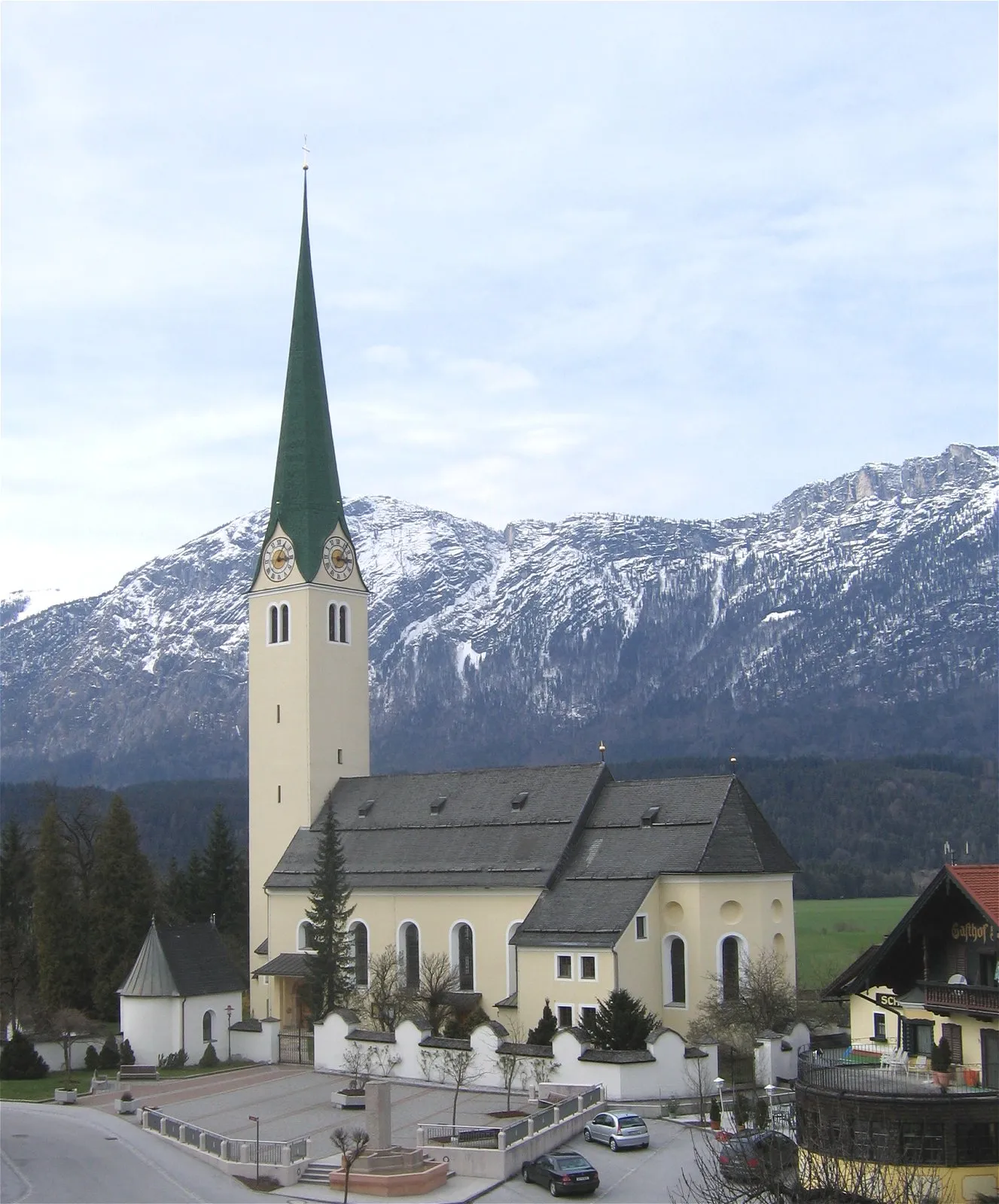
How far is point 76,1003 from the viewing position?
76375 mm

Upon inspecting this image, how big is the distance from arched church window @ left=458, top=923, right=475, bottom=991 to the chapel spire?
21705 mm

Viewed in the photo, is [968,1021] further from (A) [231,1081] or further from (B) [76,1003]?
(B) [76,1003]

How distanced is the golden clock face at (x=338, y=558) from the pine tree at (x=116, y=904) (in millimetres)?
16287

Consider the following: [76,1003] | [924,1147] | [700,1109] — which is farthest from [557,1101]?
[76,1003]

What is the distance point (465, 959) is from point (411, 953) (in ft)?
11.0

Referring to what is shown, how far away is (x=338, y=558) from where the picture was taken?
3196 inches

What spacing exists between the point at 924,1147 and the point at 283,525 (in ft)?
182

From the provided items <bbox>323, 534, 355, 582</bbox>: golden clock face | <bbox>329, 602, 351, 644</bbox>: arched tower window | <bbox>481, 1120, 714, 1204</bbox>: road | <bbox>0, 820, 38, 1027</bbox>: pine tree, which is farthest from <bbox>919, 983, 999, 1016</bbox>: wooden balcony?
<bbox>0, 820, 38, 1027</bbox>: pine tree

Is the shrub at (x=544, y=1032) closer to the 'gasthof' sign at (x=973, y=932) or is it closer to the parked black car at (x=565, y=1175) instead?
the parked black car at (x=565, y=1175)

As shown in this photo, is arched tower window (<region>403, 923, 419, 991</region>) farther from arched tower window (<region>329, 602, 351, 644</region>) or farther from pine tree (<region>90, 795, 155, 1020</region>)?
arched tower window (<region>329, 602, 351, 644</region>)

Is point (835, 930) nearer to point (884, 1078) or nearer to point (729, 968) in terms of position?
→ point (729, 968)

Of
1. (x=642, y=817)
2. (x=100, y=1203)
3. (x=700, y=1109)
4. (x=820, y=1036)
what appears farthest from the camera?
(x=642, y=817)

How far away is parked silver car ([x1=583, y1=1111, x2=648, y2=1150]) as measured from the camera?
145 ft

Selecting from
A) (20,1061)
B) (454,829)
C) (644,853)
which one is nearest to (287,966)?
(454,829)
